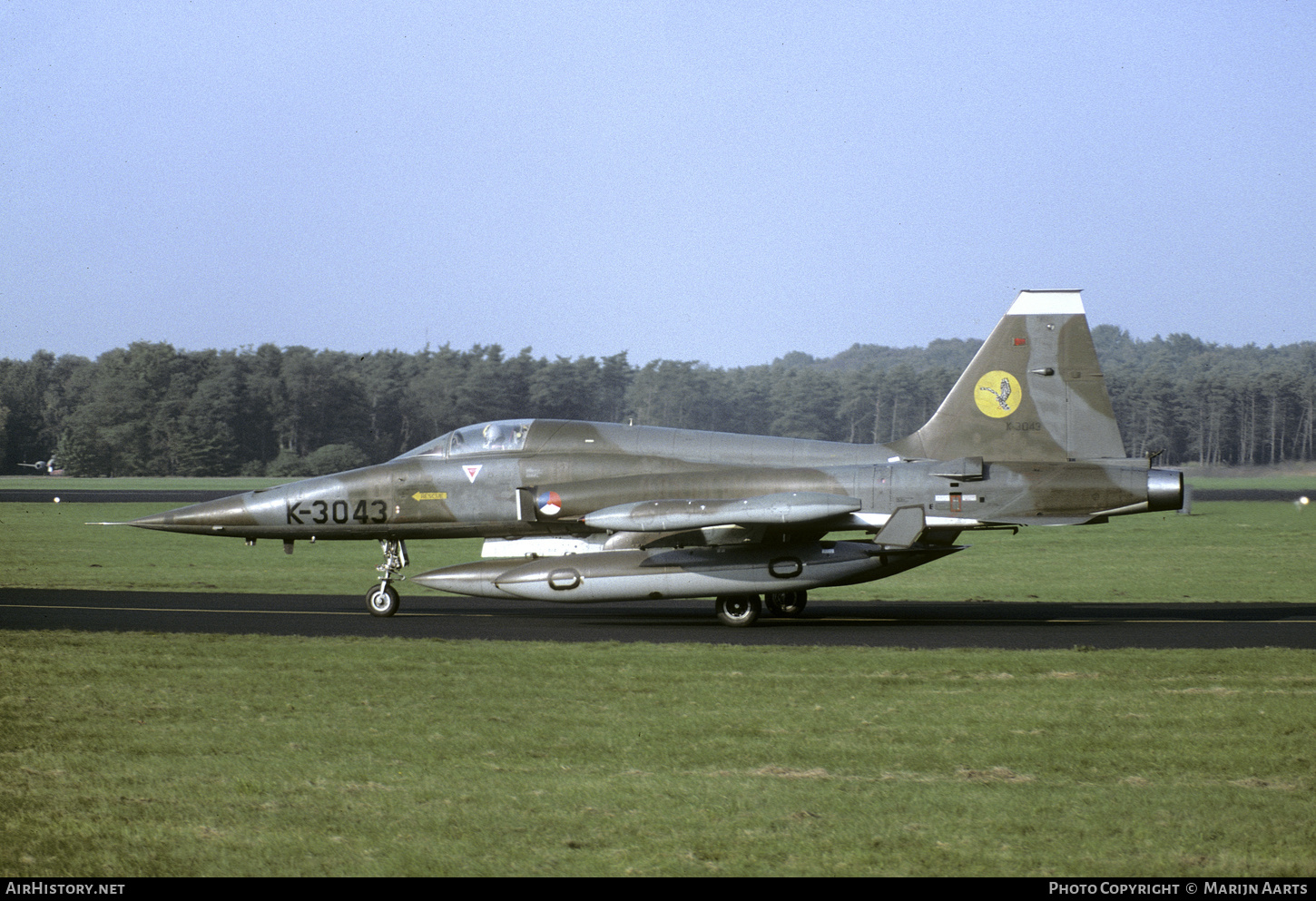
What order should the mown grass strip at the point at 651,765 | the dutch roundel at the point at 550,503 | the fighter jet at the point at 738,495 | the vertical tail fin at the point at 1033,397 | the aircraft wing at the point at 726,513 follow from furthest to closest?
1. the dutch roundel at the point at 550,503
2. the vertical tail fin at the point at 1033,397
3. the fighter jet at the point at 738,495
4. the aircraft wing at the point at 726,513
5. the mown grass strip at the point at 651,765

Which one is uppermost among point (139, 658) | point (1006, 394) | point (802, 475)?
point (1006, 394)

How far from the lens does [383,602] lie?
17750mm

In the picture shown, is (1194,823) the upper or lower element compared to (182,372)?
lower

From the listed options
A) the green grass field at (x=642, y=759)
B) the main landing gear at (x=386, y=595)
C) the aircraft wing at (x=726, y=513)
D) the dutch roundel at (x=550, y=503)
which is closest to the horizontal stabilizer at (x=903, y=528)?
the aircraft wing at (x=726, y=513)

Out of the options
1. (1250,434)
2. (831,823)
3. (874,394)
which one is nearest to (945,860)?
(831,823)

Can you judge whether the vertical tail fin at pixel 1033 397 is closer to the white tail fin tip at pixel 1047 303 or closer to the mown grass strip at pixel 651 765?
the white tail fin tip at pixel 1047 303

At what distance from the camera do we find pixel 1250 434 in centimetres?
9194

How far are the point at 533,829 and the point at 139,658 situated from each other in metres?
7.56

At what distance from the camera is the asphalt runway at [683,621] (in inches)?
595

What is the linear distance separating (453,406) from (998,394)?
57906mm

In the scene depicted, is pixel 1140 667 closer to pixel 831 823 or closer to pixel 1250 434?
pixel 831 823

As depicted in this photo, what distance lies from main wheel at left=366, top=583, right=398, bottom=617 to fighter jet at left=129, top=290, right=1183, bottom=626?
0.03m

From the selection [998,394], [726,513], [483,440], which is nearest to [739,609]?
[726,513]

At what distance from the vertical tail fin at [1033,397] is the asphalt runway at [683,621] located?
254cm
